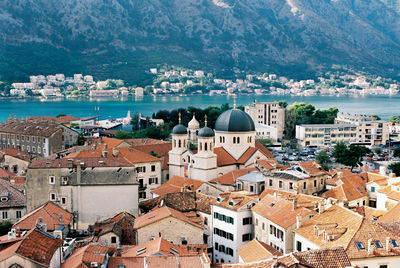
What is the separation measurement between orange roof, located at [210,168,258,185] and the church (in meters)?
1.58

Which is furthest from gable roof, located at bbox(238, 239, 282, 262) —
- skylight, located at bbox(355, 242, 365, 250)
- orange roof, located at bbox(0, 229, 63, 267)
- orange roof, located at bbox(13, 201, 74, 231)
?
orange roof, located at bbox(13, 201, 74, 231)

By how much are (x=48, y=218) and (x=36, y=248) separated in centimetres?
1137

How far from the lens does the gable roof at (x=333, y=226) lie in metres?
22.5

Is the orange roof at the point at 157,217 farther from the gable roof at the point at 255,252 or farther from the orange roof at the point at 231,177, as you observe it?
the orange roof at the point at 231,177

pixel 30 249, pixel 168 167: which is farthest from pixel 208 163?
pixel 30 249

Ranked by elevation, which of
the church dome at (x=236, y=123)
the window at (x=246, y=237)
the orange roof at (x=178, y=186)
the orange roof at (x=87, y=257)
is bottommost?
the window at (x=246, y=237)

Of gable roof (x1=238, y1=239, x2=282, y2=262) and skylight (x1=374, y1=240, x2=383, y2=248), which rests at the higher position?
skylight (x1=374, y1=240, x2=383, y2=248)

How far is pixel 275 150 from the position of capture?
89.1 metres

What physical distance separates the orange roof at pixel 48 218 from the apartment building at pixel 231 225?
31.6 ft

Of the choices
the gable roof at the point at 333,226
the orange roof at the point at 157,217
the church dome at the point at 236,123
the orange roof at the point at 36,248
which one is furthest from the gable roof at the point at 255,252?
the church dome at the point at 236,123

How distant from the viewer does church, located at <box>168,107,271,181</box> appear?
152 ft

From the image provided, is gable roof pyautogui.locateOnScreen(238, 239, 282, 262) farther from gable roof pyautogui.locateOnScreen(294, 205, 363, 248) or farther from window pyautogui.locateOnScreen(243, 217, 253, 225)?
window pyautogui.locateOnScreen(243, 217, 253, 225)

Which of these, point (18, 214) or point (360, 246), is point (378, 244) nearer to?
point (360, 246)

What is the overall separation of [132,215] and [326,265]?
2247 cm
